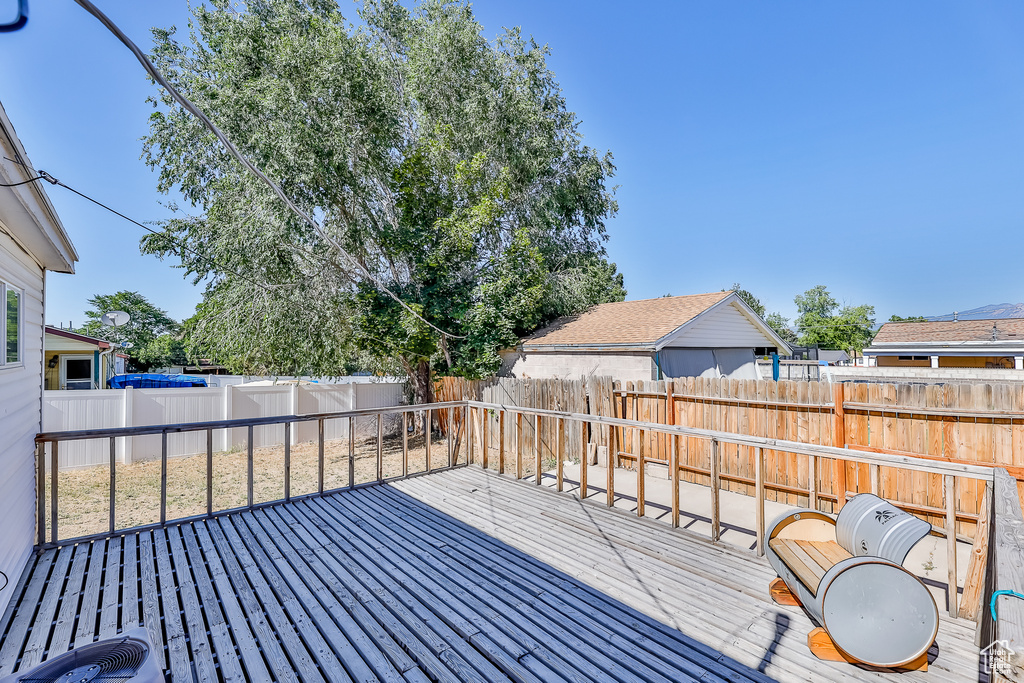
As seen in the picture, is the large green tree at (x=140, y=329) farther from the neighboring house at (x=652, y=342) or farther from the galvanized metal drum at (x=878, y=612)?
the galvanized metal drum at (x=878, y=612)

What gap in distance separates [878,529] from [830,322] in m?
54.3

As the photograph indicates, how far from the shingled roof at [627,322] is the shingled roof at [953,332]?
19.1 metres

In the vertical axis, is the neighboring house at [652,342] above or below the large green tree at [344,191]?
below

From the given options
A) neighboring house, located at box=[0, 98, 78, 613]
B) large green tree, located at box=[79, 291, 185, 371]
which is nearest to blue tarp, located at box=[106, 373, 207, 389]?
neighboring house, located at box=[0, 98, 78, 613]

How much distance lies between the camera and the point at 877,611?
2.06 metres

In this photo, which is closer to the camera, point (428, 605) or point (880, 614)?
point (880, 614)

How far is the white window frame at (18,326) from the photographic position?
109 inches

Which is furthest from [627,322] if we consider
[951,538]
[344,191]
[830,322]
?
[830,322]

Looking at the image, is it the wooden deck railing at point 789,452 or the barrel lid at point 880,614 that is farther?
the wooden deck railing at point 789,452

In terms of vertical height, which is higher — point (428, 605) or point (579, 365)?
point (579, 365)

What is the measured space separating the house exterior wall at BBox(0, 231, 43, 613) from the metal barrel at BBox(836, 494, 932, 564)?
4.70m

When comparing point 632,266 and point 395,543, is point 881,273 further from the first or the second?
point 395,543

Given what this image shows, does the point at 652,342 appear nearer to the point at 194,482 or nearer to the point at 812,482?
the point at 812,482

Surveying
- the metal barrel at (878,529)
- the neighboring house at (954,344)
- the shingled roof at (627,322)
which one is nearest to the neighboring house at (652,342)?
the shingled roof at (627,322)
